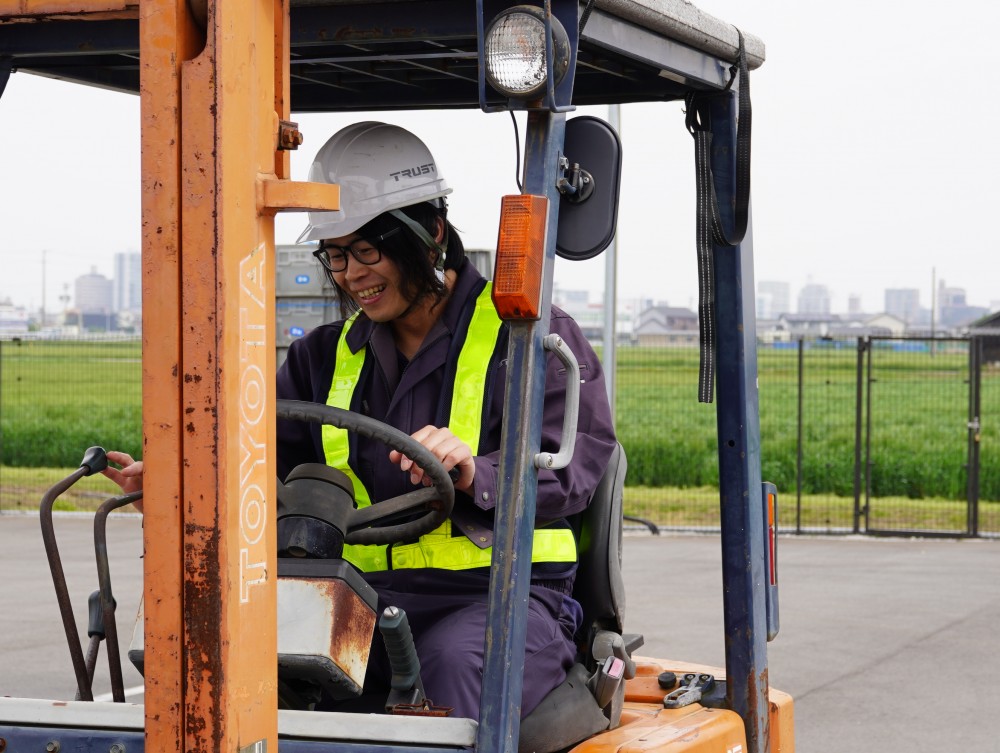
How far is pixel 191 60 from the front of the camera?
2127 mm

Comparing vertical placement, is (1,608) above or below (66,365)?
below

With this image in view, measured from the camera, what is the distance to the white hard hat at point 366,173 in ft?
11.0

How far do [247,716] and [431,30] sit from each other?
1394mm

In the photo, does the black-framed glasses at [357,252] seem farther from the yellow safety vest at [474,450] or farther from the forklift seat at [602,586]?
the forklift seat at [602,586]

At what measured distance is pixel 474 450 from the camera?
10.6 ft

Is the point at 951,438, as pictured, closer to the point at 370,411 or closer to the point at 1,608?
the point at 1,608

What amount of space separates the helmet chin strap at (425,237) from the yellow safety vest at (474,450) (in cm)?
13

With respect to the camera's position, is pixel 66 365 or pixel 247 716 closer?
pixel 247 716

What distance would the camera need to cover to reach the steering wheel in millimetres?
2795

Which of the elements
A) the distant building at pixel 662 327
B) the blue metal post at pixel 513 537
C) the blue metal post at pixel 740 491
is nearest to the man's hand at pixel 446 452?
the blue metal post at pixel 513 537

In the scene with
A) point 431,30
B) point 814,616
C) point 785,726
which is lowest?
point 814,616

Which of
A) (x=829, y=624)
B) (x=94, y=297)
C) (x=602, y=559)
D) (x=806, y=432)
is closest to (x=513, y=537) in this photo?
(x=602, y=559)

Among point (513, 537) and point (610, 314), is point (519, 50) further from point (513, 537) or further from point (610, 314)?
point (610, 314)

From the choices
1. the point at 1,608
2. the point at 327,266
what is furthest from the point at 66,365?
the point at 327,266
